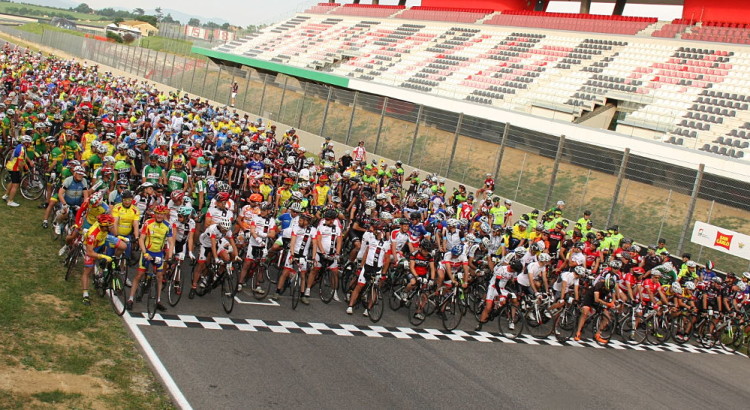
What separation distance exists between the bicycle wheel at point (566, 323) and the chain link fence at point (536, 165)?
25.8 feet

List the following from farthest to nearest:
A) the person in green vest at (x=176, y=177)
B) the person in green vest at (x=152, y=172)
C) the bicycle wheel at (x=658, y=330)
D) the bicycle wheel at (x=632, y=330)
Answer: the bicycle wheel at (x=658, y=330) → the bicycle wheel at (x=632, y=330) → the person in green vest at (x=152, y=172) → the person in green vest at (x=176, y=177)

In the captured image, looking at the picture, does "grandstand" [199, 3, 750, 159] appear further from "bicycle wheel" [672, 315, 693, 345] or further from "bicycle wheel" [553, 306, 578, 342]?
"bicycle wheel" [553, 306, 578, 342]

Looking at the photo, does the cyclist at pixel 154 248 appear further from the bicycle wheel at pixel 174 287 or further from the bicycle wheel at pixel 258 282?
the bicycle wheel at pixel 258 282

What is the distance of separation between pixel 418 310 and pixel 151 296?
5.02 m

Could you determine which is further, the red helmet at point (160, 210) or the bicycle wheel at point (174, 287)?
the bicycle wheel at point (174, 287)

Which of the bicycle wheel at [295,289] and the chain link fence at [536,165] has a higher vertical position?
the chain link fence at [536,165]

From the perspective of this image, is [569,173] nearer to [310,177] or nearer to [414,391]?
[310,177]

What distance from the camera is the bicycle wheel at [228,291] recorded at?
39.6 feet

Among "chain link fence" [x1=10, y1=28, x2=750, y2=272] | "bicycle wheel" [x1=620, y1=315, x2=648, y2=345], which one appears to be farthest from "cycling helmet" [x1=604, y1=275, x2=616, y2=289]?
"chain link fence" [x1=10, y1=28, x2=750, y2=272]

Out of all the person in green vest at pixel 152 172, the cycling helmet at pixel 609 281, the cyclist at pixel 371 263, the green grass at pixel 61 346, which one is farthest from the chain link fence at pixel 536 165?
the green grass at pixel 61 346

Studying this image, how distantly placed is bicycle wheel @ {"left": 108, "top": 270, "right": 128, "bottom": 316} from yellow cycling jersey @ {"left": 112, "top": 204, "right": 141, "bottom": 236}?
0.89 metres

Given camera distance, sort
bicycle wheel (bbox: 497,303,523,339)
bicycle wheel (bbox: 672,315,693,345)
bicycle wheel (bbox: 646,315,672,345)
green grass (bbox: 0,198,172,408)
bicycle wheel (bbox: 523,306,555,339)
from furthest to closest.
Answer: bicycle wheel (bbox: 672,315,693,345)
bicycle wheel (bbox: 646,315,672,345)
bicycle wheel (bbox: 523,306,555,339)
bicycle wheel (bbox: 497,303,523,339)
green grass (bbox: 0,198,172,408)

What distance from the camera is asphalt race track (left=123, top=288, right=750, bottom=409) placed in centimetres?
937

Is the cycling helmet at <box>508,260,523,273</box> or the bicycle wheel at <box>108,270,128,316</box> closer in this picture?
the bicycle wheel at <box>108,270,128,316</box>
